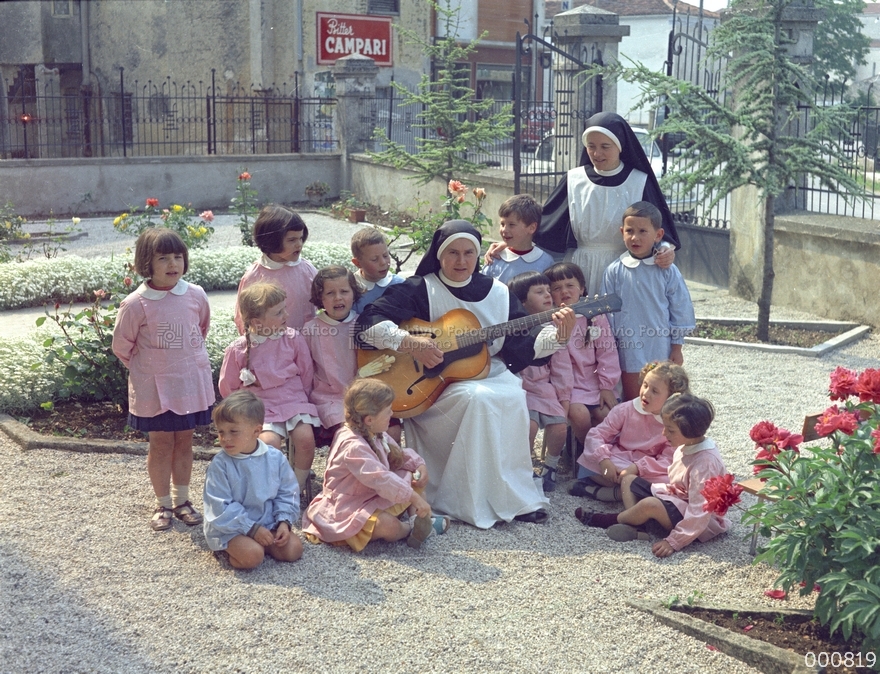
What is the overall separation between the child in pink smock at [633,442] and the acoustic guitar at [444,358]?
1.53ft

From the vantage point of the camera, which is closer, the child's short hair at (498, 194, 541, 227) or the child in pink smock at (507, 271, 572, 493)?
the child in pink smock at (507, 271, 572, 493)

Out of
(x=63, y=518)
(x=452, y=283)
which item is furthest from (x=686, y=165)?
(x=63, y=518)

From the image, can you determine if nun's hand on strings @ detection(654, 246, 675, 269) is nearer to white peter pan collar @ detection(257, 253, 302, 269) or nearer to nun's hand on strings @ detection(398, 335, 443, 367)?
nun's hand on strings @ detection(398, 335, 443, 367)

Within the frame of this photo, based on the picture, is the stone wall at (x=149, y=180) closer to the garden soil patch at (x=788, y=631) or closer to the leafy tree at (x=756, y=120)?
the leafy tree at (x=756, y=120)

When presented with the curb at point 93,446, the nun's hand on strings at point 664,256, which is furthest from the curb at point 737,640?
the curb at point 93,446

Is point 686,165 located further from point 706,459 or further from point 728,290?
point 706,459

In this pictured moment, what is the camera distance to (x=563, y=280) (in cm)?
588

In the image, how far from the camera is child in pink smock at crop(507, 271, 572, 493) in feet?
19.1

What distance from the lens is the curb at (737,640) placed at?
3707 mm

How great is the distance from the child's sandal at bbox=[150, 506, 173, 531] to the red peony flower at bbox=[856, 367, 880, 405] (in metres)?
3.29

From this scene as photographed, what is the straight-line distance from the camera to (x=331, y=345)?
5617 mm

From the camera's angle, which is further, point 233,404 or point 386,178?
point 386,178

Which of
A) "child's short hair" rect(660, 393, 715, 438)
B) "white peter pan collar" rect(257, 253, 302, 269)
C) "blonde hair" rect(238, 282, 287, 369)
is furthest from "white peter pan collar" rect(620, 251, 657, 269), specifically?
"blonde hair" rect(238, 282, 287, 369)

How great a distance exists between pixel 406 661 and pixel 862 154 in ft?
27.3
